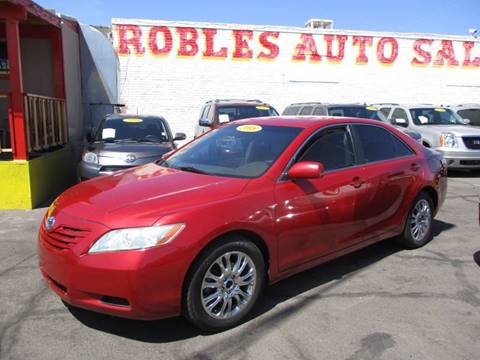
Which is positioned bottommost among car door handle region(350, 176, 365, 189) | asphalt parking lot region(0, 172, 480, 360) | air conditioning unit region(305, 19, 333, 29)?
asphalt parking lot region(0, 172, 480, 360)

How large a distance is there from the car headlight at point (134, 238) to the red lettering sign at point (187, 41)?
13.8 metres

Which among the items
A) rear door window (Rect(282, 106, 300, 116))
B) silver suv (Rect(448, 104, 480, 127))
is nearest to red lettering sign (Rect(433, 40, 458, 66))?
silver suv (Rect(448, 104, 480, 127))

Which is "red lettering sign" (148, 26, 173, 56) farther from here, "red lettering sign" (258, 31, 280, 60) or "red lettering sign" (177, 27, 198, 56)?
"red lettering sign" (258, 31, 280, 60)

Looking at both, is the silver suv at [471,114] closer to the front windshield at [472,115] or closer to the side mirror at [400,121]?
the front windshield at [472,115]

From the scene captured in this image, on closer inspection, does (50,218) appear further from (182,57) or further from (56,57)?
(182,57)

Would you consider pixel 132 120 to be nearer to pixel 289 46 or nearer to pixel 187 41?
pixel 187 41

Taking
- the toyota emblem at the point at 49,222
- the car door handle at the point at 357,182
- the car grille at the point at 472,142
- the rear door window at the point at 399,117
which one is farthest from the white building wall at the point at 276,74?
the toyota emblem at the point at 49,222

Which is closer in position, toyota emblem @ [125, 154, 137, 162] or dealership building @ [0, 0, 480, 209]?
toyota emblem @ [125, 154, 137, 162]

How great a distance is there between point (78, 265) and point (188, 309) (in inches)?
32.2

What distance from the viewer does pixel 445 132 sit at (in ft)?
36.6

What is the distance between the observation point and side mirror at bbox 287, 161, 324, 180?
3852 mm

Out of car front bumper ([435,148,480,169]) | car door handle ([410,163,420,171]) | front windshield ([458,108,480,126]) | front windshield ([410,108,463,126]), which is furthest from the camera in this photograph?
front windshield ([458,108,480,126])

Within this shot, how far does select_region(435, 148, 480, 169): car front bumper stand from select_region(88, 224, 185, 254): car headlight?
938 centimetres

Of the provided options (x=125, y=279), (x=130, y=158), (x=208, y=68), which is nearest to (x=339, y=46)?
(x=208, y=68)
